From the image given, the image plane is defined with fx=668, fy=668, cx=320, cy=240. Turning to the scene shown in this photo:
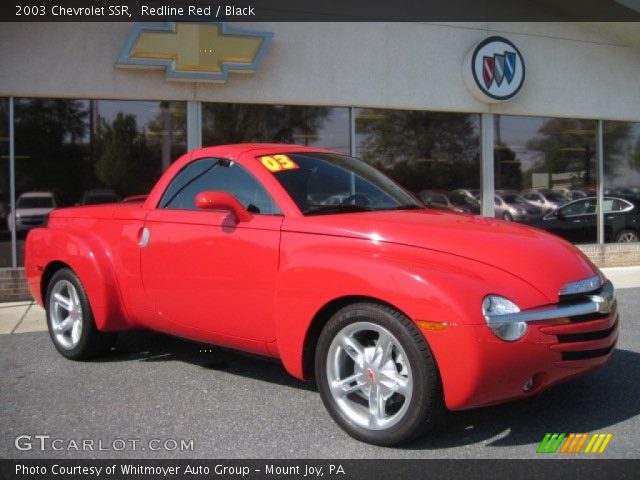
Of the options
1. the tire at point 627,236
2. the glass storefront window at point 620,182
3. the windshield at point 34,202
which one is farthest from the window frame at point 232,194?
the tire at point 627,236

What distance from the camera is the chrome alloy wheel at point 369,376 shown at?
11.5ft

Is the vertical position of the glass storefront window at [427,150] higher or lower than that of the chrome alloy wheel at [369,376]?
higher

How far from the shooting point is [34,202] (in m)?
9.26

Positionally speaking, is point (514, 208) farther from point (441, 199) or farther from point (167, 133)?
point (167, 133)

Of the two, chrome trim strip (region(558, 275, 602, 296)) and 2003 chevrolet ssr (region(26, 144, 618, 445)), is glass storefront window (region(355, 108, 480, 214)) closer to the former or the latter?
2003 chevrolet ssr (region(26, 144, 618, 445))

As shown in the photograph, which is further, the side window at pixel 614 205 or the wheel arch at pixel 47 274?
the side window at pixel 614 205

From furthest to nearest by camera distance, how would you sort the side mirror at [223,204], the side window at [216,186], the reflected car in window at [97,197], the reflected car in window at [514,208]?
the reflected car in window at [514,208], the reflected car in window at [97,197], the side window at [216,186], the side mirror at [223,204]

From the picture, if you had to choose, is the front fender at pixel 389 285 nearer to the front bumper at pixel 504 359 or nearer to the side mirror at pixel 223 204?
the front bumper at pixel 504 359

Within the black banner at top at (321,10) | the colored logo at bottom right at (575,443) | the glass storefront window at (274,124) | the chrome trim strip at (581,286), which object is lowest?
the colored logo at bottom right at (575,443)

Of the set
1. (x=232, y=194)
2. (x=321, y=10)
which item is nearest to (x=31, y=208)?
(x=321, y=10)

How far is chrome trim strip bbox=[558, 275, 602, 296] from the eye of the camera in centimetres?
353

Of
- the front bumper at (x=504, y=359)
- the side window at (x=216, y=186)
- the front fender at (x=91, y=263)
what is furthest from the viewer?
the front fender at (x=91, y=263)
